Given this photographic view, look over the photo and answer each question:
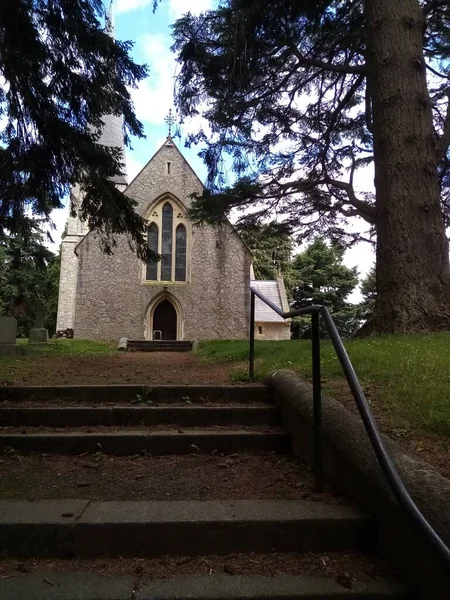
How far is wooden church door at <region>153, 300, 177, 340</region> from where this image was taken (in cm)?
2091

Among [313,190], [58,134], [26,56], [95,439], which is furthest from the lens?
[313,190]

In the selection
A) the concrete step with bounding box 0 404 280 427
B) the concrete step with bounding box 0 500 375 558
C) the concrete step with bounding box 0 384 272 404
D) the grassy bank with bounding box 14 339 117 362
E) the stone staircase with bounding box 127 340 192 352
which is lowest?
the concrete step with bounding box 0 500 375 558

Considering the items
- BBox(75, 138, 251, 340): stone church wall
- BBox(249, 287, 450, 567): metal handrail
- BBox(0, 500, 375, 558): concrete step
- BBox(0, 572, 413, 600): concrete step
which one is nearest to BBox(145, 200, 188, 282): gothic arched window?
BBox(75, 138, 251, 340): stone church wall

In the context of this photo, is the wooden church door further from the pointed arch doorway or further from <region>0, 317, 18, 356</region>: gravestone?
<region>0, 317, 18, 356</region>: gravestone

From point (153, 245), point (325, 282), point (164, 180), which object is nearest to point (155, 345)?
point (153, 245)

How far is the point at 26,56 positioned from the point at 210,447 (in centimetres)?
461

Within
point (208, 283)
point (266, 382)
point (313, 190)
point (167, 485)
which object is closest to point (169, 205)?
point (208, 283)

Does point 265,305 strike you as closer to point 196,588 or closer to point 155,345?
point 155,345

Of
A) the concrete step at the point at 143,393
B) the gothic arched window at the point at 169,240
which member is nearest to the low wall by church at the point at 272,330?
the gothic arched window at the point at 169,240

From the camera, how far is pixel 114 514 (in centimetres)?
225

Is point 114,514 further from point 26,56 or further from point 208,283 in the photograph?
point 208,283

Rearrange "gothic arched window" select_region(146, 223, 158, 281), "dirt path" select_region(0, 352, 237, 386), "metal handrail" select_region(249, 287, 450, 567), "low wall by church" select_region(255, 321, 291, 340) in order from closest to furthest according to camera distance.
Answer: "metal handrail" select_region(249, 287, 450, 567)
"dirt path" select_region(0, 352, 237, 386)
"gothic arched window" select_region(146, 223, 158, 281)
"low wall by church" select_region(255, 321, 291, 340)

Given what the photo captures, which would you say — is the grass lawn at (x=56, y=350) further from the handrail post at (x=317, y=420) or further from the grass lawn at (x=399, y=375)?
the handrail post at (x=317, y=420)

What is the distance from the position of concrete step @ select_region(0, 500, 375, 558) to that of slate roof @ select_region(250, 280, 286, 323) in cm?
1804
